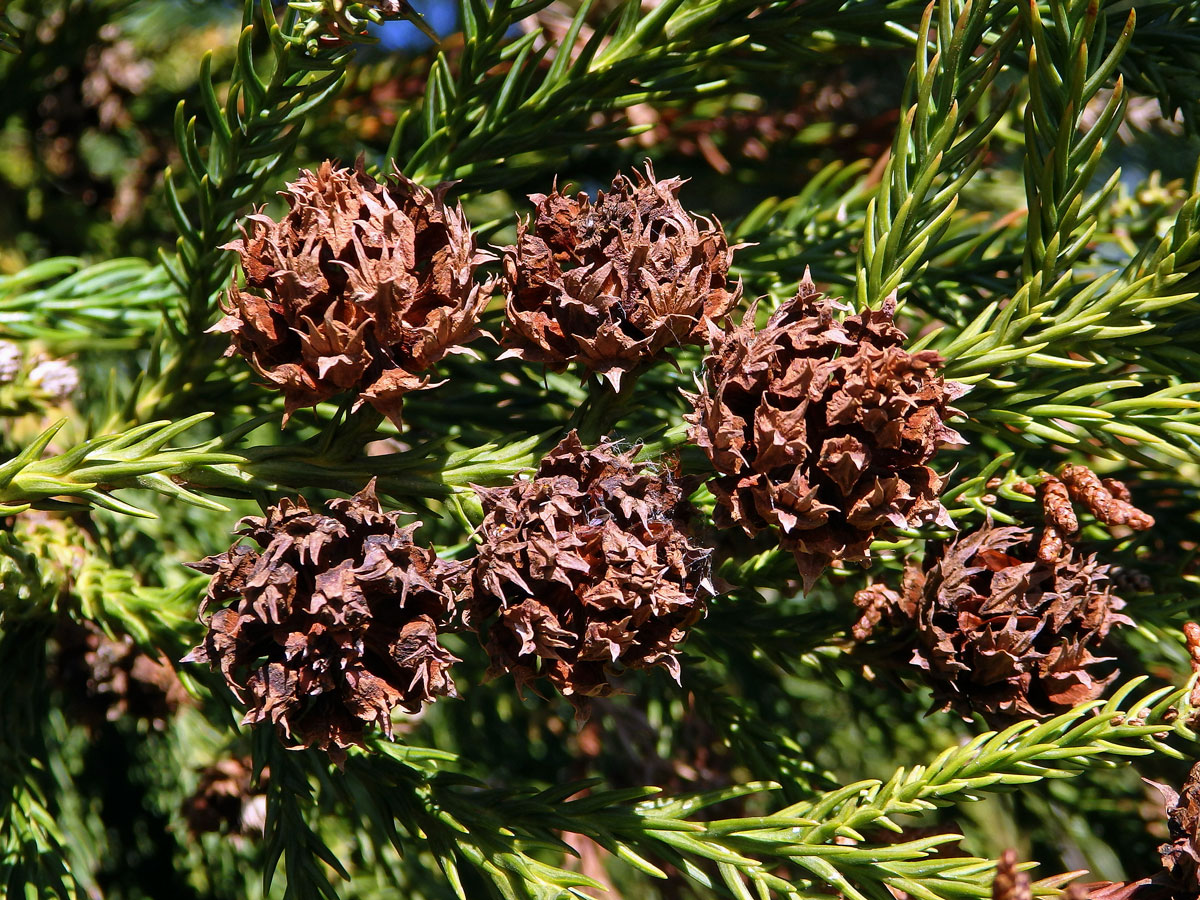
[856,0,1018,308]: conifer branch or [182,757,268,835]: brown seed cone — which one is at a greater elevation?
[856,0,1018,308]: conifer branch

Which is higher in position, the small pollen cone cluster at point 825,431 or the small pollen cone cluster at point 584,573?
the small pollen cone cluster at point 825,431

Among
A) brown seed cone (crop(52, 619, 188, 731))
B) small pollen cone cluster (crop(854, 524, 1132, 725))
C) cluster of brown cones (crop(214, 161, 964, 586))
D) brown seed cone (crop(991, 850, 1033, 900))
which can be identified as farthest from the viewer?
brown seed cone (crop(52, 619, 188, 731))

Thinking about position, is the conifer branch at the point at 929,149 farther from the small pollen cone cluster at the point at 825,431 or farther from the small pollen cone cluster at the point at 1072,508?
the small pollen cone cluster at the point at 1072,508

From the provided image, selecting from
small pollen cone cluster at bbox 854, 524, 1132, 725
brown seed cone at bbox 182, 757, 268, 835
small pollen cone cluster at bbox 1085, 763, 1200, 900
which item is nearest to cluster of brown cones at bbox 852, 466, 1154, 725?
small pollen cone cluster at bbox 854, 524, 1132, 725

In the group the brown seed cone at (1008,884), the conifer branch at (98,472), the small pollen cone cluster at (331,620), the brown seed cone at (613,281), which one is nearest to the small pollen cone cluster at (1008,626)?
the brown seed cone at (1008,884)

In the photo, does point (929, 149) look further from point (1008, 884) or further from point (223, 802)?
point (223, 802)

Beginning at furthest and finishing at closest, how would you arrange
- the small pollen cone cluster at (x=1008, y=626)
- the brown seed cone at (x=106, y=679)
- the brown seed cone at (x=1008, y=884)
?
the brown seed cone at (x=106, y=679) → the small pollen cone cluster at (x=1008, y=626) → the brown seed cone at (x=1008, y=884)

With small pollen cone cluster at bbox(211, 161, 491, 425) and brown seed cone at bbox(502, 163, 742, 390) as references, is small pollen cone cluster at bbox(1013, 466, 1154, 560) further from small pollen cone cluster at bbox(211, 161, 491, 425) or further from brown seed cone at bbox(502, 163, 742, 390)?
small pollen cone cluster at bbox(211, 161, 491, 425)
